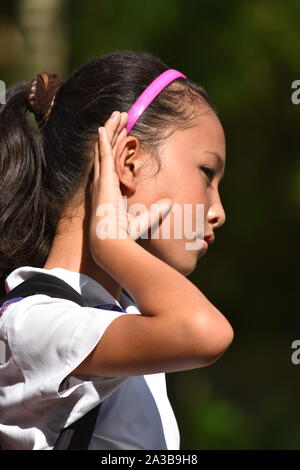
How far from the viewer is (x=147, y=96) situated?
2035 millimetres

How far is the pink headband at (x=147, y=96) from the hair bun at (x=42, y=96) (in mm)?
264

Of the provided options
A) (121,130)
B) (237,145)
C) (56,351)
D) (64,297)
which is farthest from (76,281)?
(237,145)

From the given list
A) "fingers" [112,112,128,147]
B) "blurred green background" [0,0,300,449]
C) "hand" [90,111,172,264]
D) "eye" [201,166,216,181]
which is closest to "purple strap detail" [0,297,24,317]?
"hand" [90,111,172,264]

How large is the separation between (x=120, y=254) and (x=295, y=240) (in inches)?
149

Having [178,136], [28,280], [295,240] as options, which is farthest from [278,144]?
[28,280]

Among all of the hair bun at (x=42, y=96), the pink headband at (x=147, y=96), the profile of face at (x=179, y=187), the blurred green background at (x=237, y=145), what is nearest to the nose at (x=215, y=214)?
the profile of face at (x=179, y=187)

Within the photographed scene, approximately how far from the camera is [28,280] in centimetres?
183

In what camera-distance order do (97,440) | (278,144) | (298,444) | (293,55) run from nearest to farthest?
(97,440) → (293,55) → (298,444) → (278,144)

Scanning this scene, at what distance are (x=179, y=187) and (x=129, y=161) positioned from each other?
0.14 m

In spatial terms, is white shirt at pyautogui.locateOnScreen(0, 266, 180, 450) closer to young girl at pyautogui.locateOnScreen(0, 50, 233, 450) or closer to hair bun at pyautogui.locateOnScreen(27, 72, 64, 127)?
young girl at pyautogui.locateOnScreen(0, 50, 233, 450)

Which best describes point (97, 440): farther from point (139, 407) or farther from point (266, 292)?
point (266, 292)

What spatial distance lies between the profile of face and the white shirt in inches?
10.2

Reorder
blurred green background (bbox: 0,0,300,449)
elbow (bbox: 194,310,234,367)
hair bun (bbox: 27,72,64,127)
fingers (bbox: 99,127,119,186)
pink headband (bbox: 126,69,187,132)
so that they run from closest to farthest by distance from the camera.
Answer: elbow (bbox: 194,310,234,367) → fingers (bbox: 99,127,119,186) → pink headband (bbox: 126,69,187,132) → hair bun (bbox: 27,72,64,127) → blurred green background (bbox: 0,0,300,449)

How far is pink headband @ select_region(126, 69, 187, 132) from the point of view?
2.00 meters
